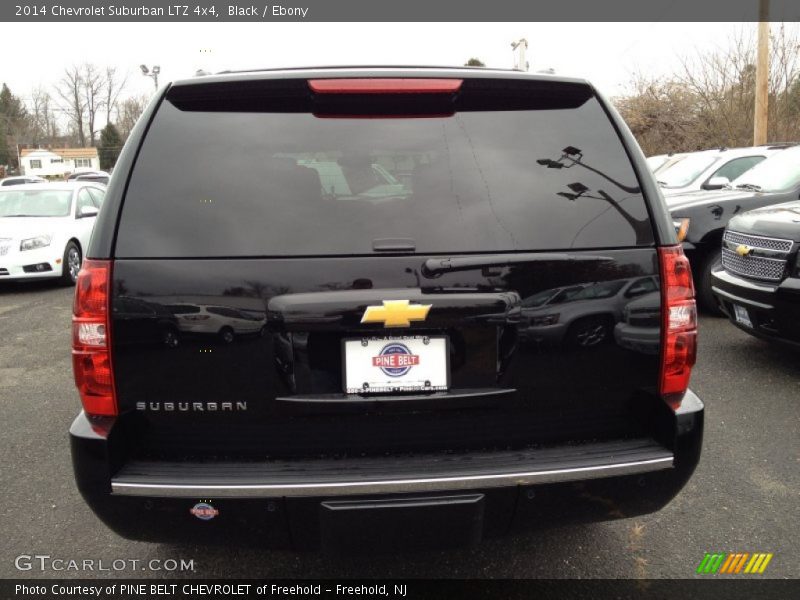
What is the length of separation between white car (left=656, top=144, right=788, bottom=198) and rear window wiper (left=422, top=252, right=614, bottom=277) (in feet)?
24.7

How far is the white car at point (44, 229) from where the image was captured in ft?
28.7

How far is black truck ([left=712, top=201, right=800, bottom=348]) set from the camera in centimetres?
435

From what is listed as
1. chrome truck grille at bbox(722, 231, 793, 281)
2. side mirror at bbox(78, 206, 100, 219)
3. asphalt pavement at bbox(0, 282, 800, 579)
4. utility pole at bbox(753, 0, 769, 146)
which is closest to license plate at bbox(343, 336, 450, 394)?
asphalt pavement at bbox(0, 282, 800, 579)

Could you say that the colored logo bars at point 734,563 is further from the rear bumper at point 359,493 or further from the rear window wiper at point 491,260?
the rear window wiper at point 491,260

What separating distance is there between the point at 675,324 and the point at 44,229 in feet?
31.0

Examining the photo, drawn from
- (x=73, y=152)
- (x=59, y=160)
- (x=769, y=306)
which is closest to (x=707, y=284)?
(x=769, y=306)

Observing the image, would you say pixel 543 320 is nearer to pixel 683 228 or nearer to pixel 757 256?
pixel 757 256

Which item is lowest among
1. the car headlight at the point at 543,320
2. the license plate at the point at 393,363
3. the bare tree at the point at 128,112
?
the license plate at the point at 393,363

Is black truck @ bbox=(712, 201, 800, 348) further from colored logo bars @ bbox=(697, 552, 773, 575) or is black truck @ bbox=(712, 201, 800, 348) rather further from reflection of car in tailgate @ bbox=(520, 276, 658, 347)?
reflection of car in tailgate @ bbox=(520, 276, 658, 347)

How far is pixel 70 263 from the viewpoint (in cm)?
942

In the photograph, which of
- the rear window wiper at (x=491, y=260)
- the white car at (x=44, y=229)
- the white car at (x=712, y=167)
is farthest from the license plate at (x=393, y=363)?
the white car at (x=712, y=167)

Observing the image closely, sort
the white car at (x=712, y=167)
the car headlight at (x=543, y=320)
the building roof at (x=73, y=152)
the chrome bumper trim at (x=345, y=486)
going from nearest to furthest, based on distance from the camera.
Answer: the chrome bumper trim at (x=345, y=486)
the car headlight at (x=543, y=320)
the white car at (x=712, y=167)
the building roof at (x=73, y=152)

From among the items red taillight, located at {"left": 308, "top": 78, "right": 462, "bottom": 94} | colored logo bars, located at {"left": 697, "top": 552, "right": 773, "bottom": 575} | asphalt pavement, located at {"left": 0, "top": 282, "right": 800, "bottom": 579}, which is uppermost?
red taillight, located at {"left": 308, "top": 78, "right": 462, "bottom": 94}

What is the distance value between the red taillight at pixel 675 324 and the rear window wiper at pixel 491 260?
212 millimetres
